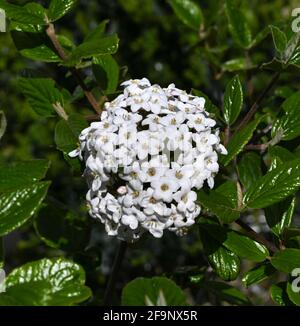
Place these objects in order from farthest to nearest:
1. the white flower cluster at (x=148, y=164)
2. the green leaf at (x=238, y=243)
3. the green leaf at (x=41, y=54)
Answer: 1. the green leaf at (x=41, y=54)
2. the green leaf at (x=238, y=243)
3. the white flower cluster at (x=148, y=164)

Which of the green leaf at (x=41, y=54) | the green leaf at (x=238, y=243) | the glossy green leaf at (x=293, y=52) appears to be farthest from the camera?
the green leaf at (x=41, y=54)

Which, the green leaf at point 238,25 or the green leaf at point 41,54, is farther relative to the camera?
the green leaf at point 238,25

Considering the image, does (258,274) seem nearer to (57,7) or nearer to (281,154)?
(281,154)

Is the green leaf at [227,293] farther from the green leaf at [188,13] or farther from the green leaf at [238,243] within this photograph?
the green leaf at [188,13]

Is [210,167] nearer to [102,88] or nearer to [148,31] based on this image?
[102,88]

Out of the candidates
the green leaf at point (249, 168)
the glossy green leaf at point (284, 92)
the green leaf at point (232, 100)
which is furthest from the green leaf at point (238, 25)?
the green leaf at point (249, 168)

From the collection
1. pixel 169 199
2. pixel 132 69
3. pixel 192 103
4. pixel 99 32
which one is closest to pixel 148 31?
pixel 132 69
